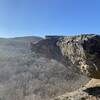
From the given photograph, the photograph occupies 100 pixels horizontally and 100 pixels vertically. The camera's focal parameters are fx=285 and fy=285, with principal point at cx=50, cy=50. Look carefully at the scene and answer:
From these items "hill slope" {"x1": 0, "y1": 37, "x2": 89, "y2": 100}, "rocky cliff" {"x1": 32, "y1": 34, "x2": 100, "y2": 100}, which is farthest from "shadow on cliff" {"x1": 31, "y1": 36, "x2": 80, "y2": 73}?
"hill slope" {"x1": 0, "y1": 37, "x2": 89, "y2": 100}

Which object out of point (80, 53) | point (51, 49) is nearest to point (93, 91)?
point (80, 53)

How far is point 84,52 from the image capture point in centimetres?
1016

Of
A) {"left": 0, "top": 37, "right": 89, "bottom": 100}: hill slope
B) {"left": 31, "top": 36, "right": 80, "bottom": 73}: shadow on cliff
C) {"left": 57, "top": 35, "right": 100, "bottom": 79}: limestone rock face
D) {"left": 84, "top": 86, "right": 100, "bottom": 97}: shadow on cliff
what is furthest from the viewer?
{"left": 0, "top": 37, "right": 89, "bottom": 100}: hill slope

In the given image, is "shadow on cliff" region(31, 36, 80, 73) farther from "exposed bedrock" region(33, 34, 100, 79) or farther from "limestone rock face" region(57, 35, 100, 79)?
"limestone rock face" region(57, 35, 100, 79)

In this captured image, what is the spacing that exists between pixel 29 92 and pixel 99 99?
24.1m

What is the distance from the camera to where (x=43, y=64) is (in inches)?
1937

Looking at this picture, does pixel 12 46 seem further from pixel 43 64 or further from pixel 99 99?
pixel 99 99

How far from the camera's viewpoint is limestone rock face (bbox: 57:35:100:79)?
10.0 meters

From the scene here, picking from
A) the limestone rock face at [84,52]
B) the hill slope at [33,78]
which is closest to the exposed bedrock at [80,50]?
the limestone rock face at [84,52]

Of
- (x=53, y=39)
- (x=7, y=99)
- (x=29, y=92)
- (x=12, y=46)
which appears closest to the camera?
(x=53, y=39)

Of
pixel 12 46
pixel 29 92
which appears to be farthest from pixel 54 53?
pixel 12 46

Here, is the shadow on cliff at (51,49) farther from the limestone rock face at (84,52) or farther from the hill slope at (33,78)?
the hill slope at (33,78)

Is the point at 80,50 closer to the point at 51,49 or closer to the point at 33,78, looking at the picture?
the point at 51,49

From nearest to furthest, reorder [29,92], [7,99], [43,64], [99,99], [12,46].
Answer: [99,99] < [7,99] < [29,92] < [43,64] < [12,46]
